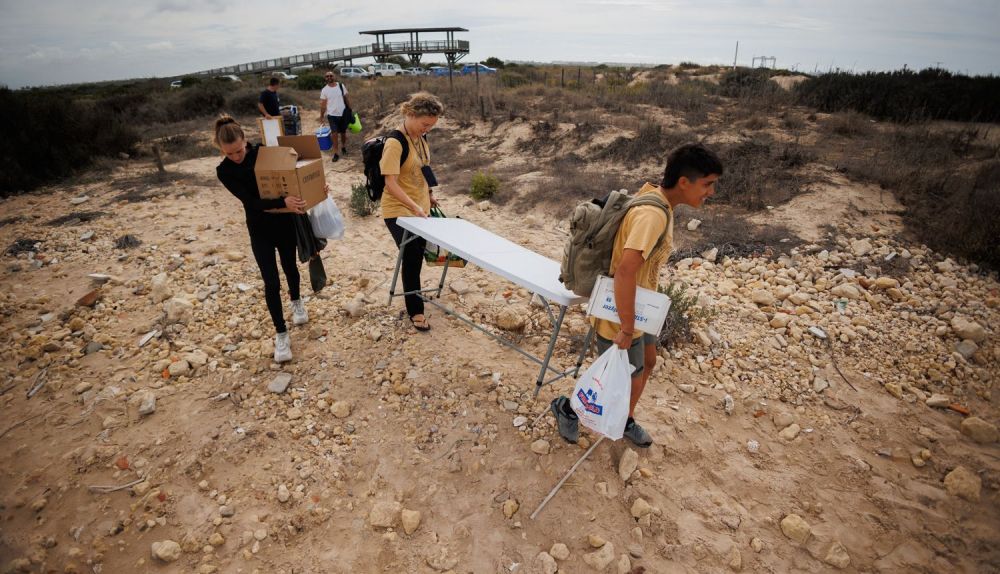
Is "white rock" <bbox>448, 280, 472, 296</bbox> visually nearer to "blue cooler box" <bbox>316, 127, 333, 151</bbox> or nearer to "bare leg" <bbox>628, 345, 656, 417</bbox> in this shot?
"bare leg" <bbox>628, 345, 656, 417</bbox>

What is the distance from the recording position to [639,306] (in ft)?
6.48

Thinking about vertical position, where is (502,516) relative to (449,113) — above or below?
below

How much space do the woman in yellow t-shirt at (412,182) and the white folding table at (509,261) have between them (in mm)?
99

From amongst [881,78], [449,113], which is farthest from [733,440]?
[881,78]

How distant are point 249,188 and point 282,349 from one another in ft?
3.81

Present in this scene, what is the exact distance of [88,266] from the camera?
15.8 ft

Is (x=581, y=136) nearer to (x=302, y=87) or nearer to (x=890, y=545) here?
(x=890, y=545)

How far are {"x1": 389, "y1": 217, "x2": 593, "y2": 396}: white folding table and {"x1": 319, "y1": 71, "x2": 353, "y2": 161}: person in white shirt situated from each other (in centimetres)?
693

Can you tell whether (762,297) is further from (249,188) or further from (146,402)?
(146,402)

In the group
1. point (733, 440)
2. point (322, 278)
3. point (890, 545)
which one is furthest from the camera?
point (322, 278)

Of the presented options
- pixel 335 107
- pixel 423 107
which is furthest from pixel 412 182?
pixel 335 107

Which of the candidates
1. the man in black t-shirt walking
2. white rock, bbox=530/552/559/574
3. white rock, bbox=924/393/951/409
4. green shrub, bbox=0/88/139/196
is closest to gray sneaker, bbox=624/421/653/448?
white rock, bbox=530/552/559/574

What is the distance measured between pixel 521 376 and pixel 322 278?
5.92 ft

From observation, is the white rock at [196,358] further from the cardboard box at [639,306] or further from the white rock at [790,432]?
the white rock at [790,432]
